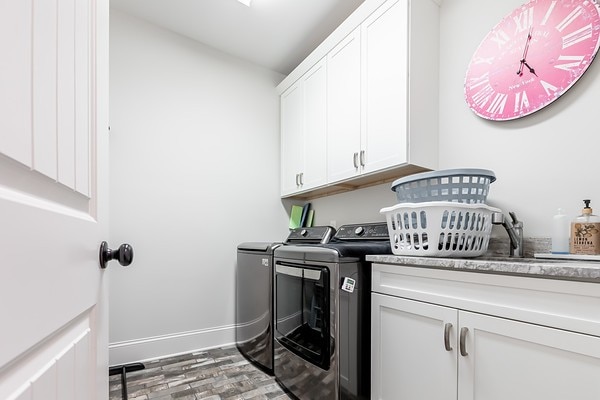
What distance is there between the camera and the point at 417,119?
182 centimetres

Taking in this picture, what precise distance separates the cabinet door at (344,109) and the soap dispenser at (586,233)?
3.85 ft

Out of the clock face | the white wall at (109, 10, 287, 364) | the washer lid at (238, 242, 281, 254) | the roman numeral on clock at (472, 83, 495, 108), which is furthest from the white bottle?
the white wall at (109, 10, 287, 364)

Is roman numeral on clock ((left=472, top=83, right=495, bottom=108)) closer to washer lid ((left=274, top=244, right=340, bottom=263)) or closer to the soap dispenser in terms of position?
the soap dispenser

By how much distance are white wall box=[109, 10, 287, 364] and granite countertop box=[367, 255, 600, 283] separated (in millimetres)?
1773

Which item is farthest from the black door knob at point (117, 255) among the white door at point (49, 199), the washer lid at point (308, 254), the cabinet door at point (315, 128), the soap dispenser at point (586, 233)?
the cabinet door at point (315, 128)

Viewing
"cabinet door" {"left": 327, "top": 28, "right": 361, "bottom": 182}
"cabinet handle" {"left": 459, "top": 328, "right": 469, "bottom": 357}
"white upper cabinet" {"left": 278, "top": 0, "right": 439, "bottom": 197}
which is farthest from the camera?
"cabinet door" {"left": 327, "top": 28, "right": 361, "bottom": 182}

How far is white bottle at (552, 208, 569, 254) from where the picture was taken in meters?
1.33

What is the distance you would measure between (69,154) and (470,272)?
1252 millimetres

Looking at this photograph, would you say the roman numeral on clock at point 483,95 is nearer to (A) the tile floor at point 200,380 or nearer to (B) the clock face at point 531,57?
(B) the clock face at point 531,57

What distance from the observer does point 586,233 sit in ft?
4.07

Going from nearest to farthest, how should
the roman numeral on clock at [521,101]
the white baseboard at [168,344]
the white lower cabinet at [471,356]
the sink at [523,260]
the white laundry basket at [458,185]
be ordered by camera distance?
the white lower cabinet at [471,356]
the sink at [523,260]
the white laundry basket at [458,185]
the roman numeral on clock at [521,101]
the white baseboard at [168,344]

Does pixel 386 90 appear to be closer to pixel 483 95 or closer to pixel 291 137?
pixel 483 95

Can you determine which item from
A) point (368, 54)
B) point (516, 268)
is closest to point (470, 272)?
point (516, 268)

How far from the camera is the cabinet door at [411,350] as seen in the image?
118 cm
